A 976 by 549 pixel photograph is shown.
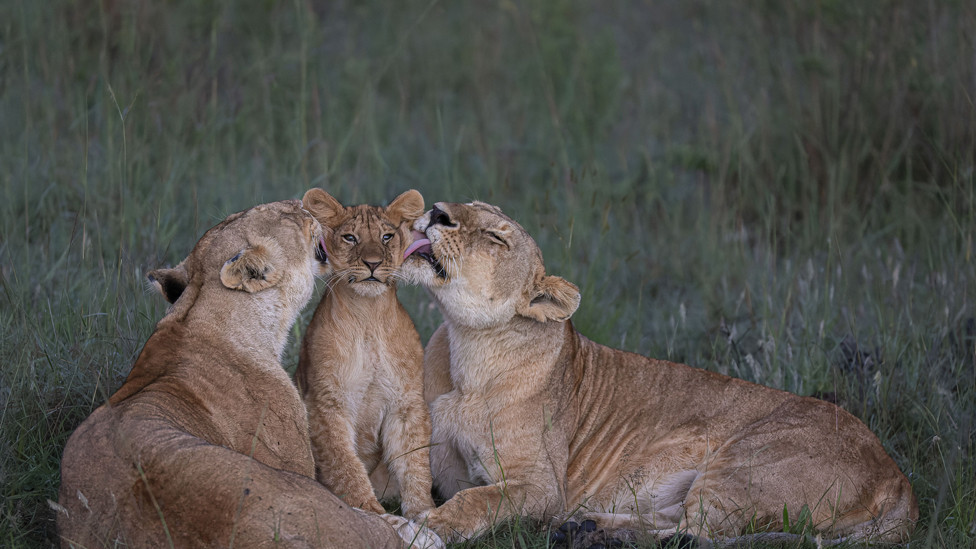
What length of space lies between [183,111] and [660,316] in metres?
3.40

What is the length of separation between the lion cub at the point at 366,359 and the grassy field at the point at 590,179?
1.92 feet

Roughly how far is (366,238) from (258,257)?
476mm

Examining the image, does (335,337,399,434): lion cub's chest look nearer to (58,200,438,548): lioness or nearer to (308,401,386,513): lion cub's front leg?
(308,401,386,513): lion cub's front leg

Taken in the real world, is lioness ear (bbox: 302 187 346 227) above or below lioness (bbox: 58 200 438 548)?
above

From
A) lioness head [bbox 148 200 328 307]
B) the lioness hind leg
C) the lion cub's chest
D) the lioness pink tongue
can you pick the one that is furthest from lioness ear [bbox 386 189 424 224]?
the lioness hind leg

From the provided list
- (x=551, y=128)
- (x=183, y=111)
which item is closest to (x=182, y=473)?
(x=183, y=111)

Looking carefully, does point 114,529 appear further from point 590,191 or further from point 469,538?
point 590,191

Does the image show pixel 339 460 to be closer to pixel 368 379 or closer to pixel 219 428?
pixel 368 379

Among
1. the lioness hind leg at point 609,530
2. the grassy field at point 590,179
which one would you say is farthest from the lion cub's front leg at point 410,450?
the lioness hind leg at point 609,530

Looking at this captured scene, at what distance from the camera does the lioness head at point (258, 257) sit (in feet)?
13.0

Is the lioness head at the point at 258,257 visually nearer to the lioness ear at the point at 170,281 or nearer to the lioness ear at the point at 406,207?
the lioness ear at the point at 170,281

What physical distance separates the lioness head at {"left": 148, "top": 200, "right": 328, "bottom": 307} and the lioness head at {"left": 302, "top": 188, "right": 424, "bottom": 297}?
83 mm

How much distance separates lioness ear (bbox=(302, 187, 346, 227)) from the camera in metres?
4.36

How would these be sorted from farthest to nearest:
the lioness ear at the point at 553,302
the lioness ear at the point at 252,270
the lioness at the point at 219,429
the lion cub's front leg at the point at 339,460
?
1. the lioness ear at the point at 553,302
2. the lion cub's front leg at the point at 339,460
3. the lioness ear at the point at 252,270
4. the lioness at the point at 219,429
